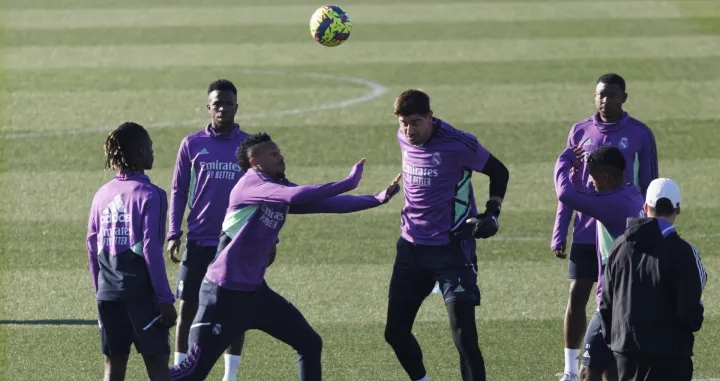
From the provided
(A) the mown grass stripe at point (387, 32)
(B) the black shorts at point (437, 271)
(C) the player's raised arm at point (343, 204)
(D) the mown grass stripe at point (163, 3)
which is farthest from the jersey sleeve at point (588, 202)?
(D) the mown grass stripe at point (163, 3)

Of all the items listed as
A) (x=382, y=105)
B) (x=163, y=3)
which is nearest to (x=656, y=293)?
(x=382, y=105)

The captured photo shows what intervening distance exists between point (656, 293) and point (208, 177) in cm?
377

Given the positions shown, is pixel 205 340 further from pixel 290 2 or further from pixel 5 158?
pixel 290 2

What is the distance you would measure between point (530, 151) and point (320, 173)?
2830mm

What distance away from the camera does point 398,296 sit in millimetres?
8539

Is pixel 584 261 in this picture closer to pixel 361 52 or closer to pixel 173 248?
pixel 173 248

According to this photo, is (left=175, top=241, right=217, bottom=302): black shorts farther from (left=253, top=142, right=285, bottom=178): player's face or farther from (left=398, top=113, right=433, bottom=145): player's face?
(left=398, top=113, right=433, bottom=145): player's face

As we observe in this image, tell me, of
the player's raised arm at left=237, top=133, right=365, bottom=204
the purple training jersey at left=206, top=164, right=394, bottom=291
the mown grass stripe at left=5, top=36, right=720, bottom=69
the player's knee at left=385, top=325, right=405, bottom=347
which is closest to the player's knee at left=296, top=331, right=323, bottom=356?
the purple training jersey at left=206, top=164, right=394, bottom=291

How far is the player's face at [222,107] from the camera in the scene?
9.22 m

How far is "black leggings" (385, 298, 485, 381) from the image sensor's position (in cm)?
817

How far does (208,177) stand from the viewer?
917 cm

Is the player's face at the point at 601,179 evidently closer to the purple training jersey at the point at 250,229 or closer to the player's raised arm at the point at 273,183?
the purple training jersey at the point at 250,229

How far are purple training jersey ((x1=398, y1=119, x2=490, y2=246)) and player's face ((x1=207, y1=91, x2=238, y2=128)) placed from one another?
61.1 inches

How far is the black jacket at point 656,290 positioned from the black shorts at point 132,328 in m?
2.68
